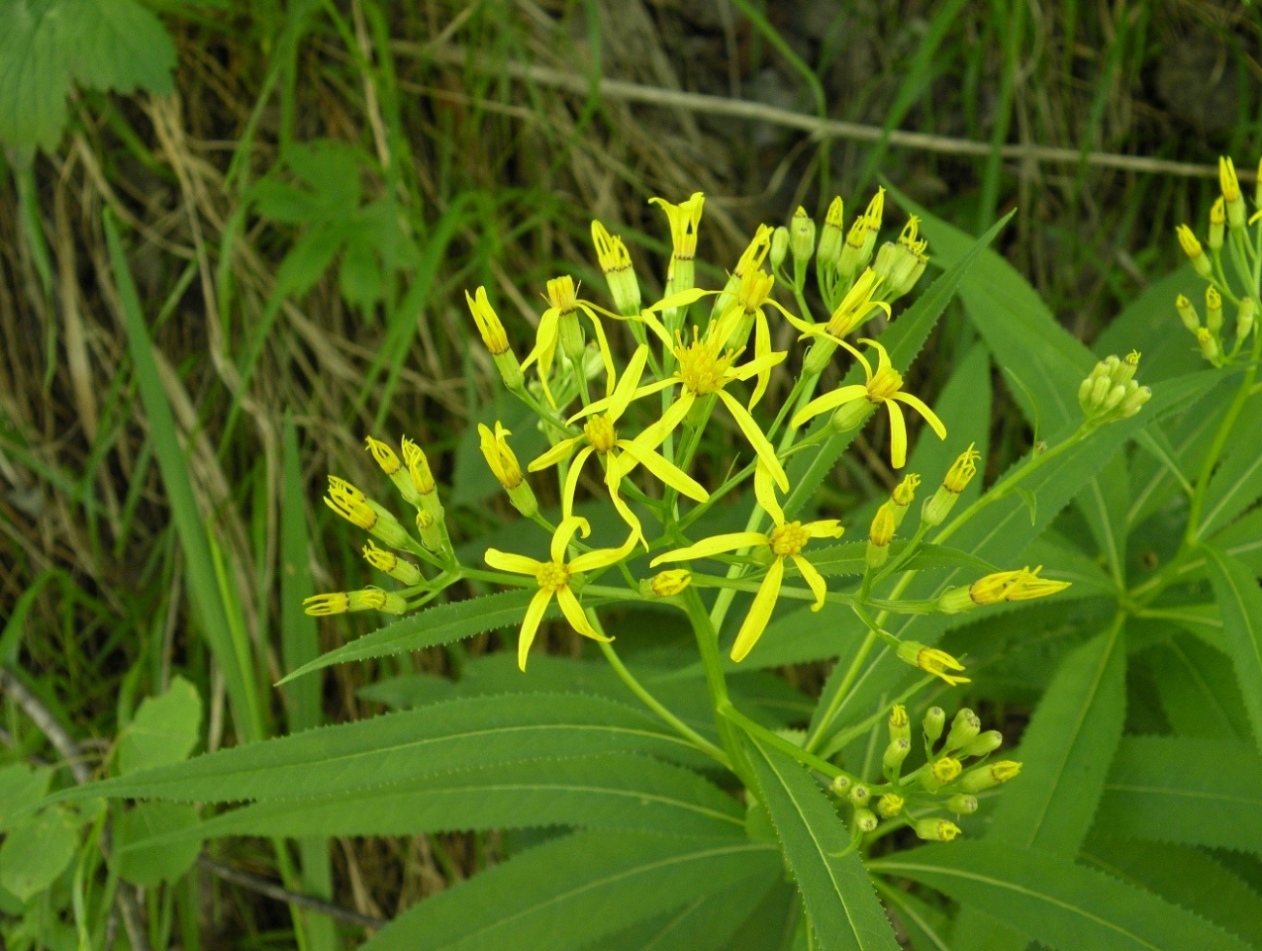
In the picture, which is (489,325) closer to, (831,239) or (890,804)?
(831,239)

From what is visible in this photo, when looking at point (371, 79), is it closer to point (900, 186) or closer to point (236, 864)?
point (900, 186)

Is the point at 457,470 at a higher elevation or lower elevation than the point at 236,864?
higher

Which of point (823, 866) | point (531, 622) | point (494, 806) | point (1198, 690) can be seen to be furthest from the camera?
point (1198, 690)

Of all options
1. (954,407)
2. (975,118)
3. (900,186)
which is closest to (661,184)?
(900,186)

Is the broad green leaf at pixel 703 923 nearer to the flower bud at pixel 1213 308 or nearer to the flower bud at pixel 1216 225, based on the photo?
the flower bud at pixel 1213 308

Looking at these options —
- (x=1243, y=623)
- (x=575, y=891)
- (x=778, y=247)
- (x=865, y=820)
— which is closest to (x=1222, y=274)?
(x=1243, y=623)

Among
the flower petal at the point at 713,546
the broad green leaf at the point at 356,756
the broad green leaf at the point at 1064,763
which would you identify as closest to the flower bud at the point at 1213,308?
the broad green leaf at the point at 1064,763

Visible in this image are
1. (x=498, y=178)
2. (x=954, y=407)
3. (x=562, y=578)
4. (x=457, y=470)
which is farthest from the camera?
(x=498, y=178)
